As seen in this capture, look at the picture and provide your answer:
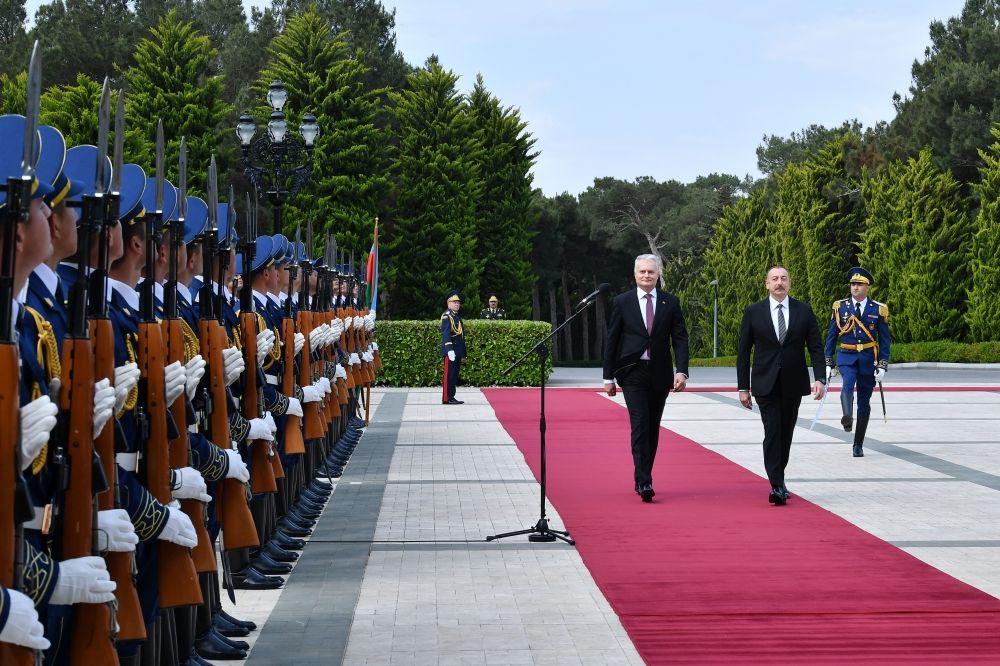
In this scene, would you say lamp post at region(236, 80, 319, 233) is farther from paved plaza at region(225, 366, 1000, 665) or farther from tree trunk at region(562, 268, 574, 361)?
tree trunk at region(562, 268, 574, 361)

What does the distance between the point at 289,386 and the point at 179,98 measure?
34.4 metres

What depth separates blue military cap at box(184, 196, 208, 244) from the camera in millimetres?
6498

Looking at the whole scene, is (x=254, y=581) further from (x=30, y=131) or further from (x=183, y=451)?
(x=30, y=131)

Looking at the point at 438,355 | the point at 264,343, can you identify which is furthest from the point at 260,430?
the point at 438,355

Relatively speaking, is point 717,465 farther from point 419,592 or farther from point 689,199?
point 689,199

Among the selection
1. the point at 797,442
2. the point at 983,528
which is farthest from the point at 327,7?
the point at 983,528

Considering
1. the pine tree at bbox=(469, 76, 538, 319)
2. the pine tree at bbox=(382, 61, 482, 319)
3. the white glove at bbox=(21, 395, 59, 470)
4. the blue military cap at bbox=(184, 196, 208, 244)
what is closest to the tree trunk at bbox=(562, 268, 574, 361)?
the pine tree at bbox=(469, 76, 538, 319)

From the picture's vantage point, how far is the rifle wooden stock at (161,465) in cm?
471

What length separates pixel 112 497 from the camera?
4117 millimetres

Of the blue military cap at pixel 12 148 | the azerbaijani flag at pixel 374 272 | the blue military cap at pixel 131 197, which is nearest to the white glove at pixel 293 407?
the blue military cap at pixel 131 197

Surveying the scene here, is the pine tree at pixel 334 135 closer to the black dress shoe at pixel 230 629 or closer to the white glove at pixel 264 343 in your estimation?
the white glove at pixel 264 343

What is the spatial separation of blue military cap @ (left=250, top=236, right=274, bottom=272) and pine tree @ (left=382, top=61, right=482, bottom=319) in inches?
1510

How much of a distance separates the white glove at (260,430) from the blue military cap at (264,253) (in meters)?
2.04

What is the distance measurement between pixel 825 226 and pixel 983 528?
151 feet
